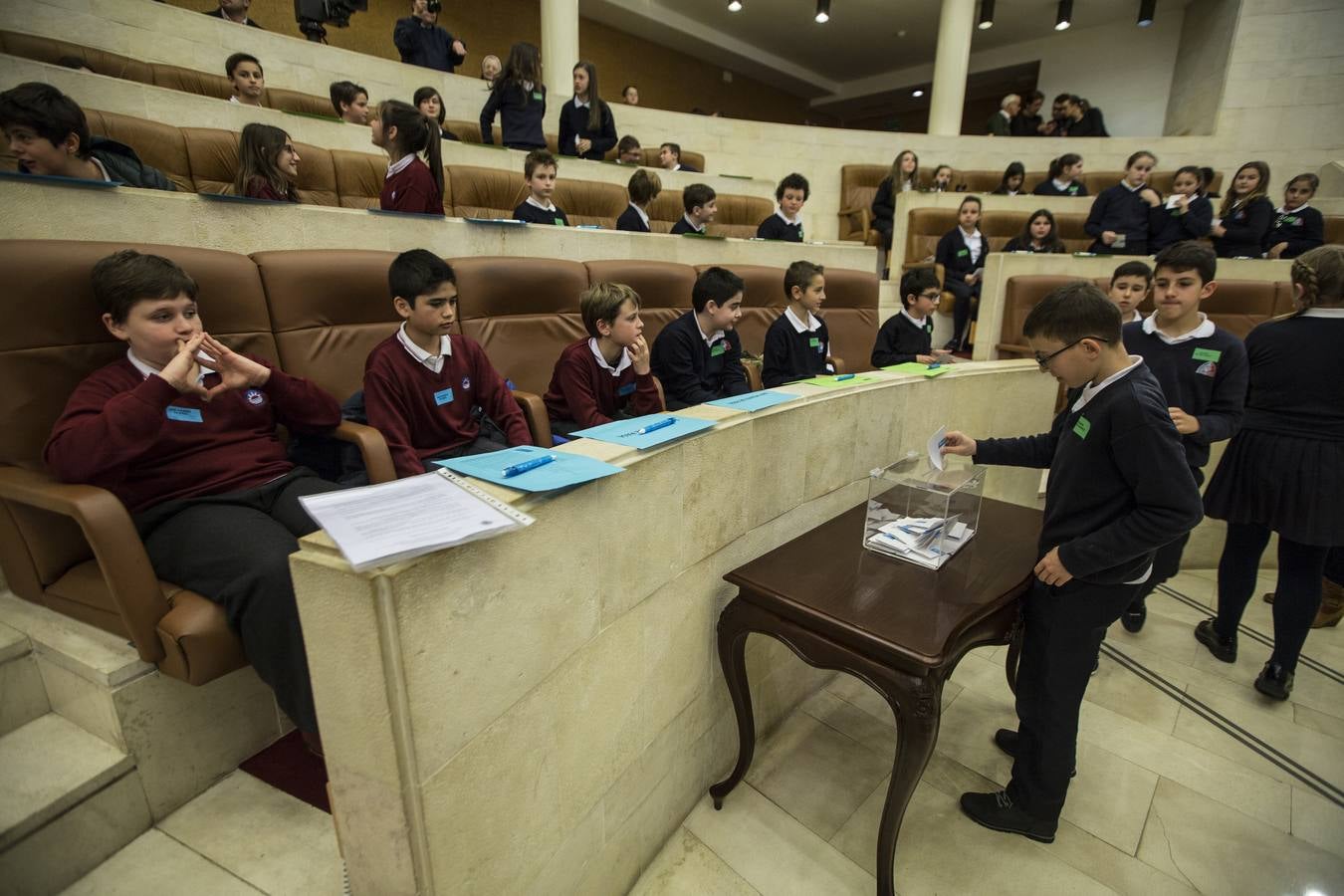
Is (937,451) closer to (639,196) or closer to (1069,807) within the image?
(1069,807)

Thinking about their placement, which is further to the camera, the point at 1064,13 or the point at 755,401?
the point at 1064,13

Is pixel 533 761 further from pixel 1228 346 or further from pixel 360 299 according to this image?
pixel 1228 346

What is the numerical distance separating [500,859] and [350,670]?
428mm

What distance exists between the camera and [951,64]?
7953 mm

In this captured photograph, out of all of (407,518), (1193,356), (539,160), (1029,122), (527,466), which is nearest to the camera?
(407,518)

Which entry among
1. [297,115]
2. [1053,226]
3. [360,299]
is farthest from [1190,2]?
[360,299]

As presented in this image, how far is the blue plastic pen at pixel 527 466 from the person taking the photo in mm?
948

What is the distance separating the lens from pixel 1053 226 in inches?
203

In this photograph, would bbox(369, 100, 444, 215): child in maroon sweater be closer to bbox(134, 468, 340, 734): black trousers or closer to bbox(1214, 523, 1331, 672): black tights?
bbox(134, 468, 340, 734): black trousers

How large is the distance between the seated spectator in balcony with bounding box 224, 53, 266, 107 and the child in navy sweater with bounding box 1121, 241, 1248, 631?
4704mm

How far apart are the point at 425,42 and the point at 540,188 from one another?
350 cm

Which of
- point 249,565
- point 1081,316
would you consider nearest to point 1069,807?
point 1081,316

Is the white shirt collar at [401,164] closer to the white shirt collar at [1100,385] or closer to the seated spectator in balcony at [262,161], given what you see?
the seated spectator in balcony at [262,161]

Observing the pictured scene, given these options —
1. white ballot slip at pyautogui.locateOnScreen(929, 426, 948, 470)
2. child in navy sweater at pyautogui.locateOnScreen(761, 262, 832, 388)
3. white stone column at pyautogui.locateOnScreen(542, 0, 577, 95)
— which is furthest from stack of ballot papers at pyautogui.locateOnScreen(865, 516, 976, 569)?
white stone column at pyautogui.locateOnScreen(542, 0, 577, 95)
